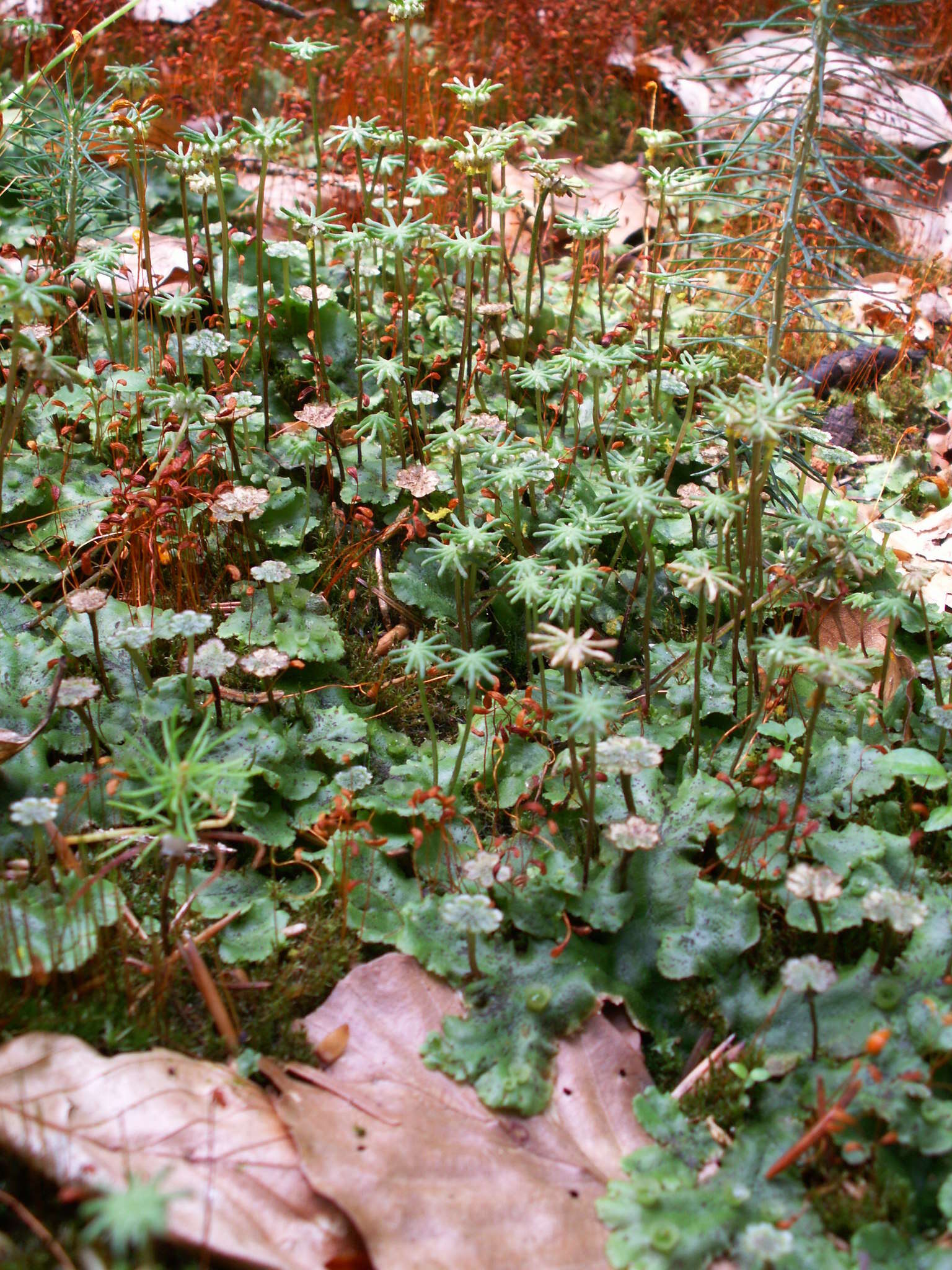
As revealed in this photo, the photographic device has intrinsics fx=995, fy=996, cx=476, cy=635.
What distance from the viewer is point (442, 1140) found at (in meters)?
1.78

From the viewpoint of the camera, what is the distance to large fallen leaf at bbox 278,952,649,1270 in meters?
1.65

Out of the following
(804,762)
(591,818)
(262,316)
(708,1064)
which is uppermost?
(262,316)

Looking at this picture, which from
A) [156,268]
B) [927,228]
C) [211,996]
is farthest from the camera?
[927,228]

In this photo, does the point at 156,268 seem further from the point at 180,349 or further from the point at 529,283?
the point at 529,283

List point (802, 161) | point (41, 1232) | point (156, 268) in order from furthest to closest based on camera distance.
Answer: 1. point (156, 268)
2. point (802, 161)
3. point (41, 1232)

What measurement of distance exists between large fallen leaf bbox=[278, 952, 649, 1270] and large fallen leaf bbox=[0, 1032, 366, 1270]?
6 centimetres

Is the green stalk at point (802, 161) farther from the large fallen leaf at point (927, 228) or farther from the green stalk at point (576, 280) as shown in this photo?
the large fallen leaf at point (927, 228)

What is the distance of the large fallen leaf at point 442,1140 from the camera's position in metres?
1.65

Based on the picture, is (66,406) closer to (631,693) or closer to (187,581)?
(187,581)

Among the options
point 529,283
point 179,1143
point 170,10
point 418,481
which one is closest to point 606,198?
point 529,283

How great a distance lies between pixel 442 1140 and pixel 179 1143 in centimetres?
46

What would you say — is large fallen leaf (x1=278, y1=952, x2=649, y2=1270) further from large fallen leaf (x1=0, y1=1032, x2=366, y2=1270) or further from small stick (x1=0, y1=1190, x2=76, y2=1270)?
small stick (x1=0, y1=1190, x2=76, y2=1270)

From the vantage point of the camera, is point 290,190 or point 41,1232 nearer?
point 41,1232

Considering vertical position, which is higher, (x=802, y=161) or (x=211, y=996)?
(x=802, y=161)
